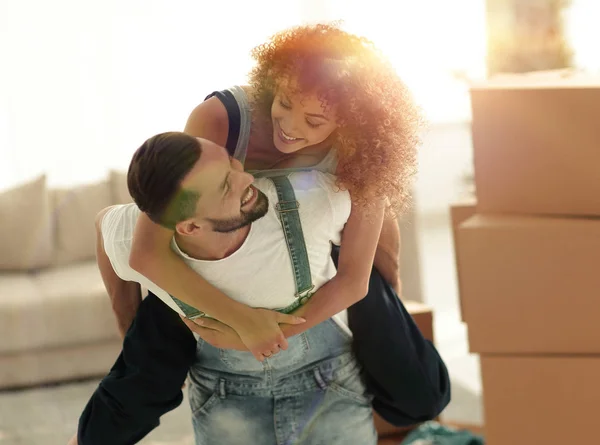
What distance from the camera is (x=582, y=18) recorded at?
3496 millimetres

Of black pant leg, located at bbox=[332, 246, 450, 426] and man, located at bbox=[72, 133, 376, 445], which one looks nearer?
man, located at bbox=[72, 133, 376, 445]

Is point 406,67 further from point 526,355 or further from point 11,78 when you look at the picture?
point 526,355

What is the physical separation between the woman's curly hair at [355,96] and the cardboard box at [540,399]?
60 cm

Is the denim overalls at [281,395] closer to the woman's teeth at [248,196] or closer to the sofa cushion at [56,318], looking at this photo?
the woman's teeth at [248,196]

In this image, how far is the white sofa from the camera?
9.24 ft

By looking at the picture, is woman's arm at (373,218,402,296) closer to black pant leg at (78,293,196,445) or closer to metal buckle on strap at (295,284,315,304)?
metal buckle on strap at (295,284,315,304)

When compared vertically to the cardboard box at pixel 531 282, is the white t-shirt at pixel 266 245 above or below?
above

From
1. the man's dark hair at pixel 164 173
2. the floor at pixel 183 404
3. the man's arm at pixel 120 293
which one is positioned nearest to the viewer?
the man's dark hair at pixel 164 173

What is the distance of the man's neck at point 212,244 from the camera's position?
920mm

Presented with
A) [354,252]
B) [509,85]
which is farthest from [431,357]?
[509,85]

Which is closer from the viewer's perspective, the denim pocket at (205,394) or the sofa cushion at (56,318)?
the denim pocket at (205,394)

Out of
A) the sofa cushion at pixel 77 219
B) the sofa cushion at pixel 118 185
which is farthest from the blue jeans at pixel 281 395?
the sofa cushion at pixel 77 219

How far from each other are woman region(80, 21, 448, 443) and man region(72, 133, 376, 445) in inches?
0.8

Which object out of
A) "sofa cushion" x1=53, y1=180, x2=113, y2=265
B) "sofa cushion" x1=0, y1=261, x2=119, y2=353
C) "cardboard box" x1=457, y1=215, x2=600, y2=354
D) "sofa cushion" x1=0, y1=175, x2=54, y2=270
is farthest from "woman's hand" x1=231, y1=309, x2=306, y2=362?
"sofa cushion" x1=0, y1=175, x2=54, y2=270
